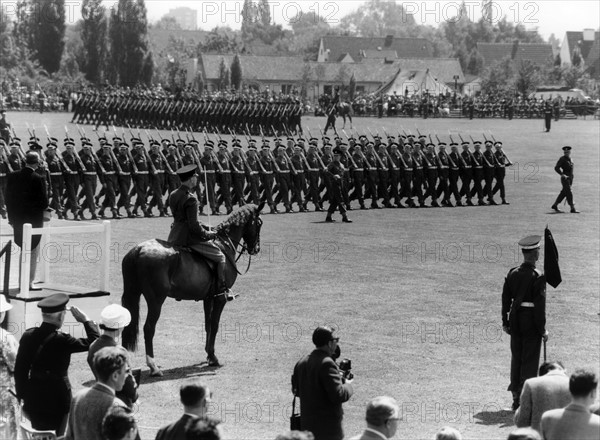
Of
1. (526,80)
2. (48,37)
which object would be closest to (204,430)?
(526,80)

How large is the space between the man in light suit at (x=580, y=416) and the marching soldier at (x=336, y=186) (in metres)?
16.5

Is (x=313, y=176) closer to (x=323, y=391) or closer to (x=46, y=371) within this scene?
(x=46, y=371)

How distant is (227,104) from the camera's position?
43.4 metres

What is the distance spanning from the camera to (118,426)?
21.1ft

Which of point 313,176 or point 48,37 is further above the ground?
point 48,37

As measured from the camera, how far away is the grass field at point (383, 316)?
10.8 m

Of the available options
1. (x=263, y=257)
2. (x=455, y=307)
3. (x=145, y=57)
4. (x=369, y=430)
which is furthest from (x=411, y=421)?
(x=145, y=57)

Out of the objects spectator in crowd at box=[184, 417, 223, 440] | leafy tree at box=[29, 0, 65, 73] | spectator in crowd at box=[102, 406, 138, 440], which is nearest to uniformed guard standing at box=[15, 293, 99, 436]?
spectator in crowd at box=[102, 406, 138, 440]

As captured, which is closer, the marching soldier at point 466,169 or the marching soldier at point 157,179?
the marching soldier at point 157,179

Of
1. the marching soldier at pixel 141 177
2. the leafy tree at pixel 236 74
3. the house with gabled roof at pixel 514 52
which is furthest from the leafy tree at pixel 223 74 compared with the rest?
the marching soldier at pixel 141 177

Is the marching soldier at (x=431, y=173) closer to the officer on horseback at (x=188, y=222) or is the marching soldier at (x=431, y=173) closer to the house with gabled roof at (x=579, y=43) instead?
the officer on horseback at (x=188, y=222)

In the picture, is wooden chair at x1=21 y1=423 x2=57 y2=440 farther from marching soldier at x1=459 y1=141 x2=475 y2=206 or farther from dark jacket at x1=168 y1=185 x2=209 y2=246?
marching soldier at x1=459 y1=141 x2=475 y2=206

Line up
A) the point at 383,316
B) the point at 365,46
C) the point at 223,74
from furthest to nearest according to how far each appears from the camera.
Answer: the point at 365,46, the point at 223,74, the point at 383,316

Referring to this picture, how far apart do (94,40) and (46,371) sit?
6762cm
